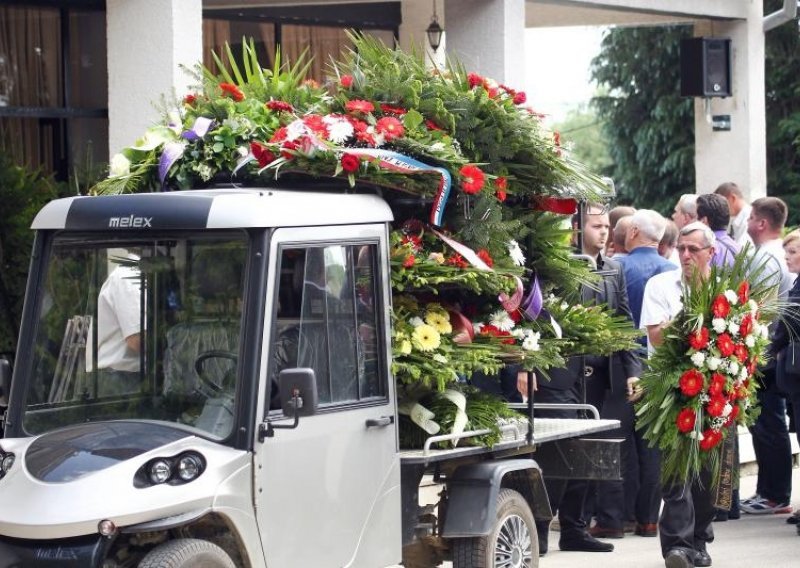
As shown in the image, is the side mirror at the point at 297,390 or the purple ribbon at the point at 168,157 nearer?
the side mirror at the point at 297,390

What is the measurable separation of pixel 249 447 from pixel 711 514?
3.69 metres

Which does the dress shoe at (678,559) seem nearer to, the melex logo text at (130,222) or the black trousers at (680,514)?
the black trousers at (680,514)

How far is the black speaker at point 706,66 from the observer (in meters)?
16.3

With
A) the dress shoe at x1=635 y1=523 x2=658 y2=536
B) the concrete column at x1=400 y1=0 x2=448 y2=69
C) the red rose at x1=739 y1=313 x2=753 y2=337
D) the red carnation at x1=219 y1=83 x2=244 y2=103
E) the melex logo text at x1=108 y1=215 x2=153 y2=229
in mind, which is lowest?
the dress shoe at x1=635 y1=523 x2=658 y2=536

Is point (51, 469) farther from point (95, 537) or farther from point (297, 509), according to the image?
point (297, 509)

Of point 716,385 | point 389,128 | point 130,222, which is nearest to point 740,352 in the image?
point 716,385

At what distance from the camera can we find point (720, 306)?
318 inches

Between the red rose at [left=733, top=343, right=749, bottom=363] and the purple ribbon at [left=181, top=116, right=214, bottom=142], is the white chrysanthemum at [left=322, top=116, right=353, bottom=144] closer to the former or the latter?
the purple ribbon at [left=181, top=116, right=214, bottom=142]

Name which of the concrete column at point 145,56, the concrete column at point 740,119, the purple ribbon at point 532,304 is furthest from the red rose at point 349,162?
the concrete column at point 740,119

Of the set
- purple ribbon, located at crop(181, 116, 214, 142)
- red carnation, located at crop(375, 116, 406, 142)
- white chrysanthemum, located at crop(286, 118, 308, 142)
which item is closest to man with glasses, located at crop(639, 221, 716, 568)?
red carnation, located at crop(375, 116, 406, 142)

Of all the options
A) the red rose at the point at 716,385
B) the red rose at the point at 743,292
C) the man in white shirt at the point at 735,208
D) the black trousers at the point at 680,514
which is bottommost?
the black trousers at the point at 680,514

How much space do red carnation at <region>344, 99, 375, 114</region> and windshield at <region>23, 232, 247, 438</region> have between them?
47.4 inches

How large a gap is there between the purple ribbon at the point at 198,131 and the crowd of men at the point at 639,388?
2368 mm

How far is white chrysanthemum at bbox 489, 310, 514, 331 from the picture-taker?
723 centimetres
